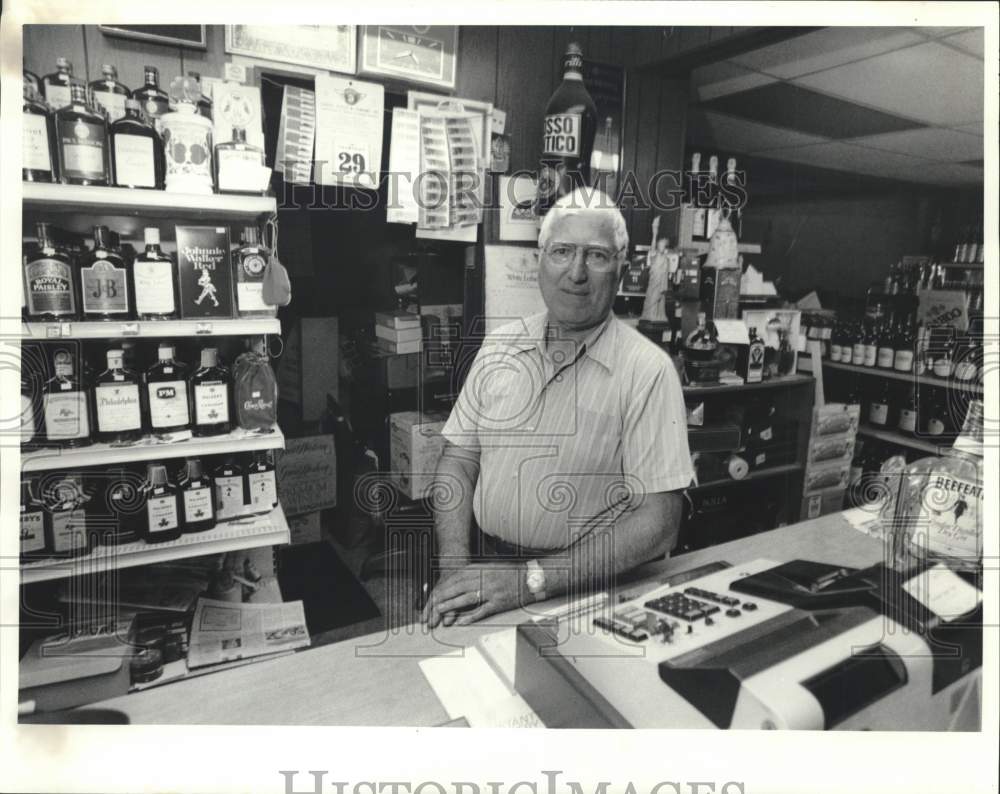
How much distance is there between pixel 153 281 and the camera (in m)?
1.49

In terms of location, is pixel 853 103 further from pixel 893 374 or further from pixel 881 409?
pixel 881 409

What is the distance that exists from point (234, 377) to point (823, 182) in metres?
3.49

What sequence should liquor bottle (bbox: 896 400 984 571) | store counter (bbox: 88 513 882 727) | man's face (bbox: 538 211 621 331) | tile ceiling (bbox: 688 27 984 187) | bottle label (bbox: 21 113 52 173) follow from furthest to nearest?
tile ceiling (bbox: 688 27 984 187) < man's face (bbox: 538 211 621 331) < bottle label (bbox: 21 113 52 173) < liquor bottle (bbox: 896 400 984 571) < store counter (bbox: 88 513 882 727)

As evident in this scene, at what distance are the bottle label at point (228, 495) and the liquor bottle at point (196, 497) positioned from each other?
0.05 metres

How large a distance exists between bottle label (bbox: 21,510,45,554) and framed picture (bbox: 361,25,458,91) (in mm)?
1456

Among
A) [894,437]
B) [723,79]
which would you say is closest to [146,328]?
[723,79]

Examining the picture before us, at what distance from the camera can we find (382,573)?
2.55 m

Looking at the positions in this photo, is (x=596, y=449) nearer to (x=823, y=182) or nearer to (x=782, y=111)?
(x=782, y=111)

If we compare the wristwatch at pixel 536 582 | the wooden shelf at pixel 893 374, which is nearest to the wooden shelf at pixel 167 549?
the wristwatch at pixel 536 582

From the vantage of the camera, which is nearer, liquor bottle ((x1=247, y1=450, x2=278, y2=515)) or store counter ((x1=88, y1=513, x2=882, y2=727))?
store counter ((x1=88, y1=513, x2=882, y2=727))

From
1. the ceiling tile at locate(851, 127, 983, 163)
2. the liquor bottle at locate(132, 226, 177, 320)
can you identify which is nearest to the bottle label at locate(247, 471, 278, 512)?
the liquor bottle at locate(132, 226, 177, 320)

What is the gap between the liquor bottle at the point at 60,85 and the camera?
4.49 feet

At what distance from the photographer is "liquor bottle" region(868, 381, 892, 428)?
9.41ft

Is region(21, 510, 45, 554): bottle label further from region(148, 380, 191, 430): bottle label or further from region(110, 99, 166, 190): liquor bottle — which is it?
region(110, 99, 166, 190): liquor bottle
